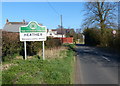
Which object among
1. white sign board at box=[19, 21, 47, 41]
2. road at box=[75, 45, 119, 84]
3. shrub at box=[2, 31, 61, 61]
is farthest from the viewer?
white sign board at box=[19, 21, 47, 41]

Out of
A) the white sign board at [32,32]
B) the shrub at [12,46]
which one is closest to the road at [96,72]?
the white sign board at [32,32]

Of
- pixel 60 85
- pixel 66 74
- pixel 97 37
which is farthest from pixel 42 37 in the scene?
pixel 97 37

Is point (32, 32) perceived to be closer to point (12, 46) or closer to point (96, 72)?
point (12, 46)

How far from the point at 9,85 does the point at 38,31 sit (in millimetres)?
6691

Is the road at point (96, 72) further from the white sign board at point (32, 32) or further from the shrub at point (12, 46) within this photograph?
the shrub at point (12, 46)

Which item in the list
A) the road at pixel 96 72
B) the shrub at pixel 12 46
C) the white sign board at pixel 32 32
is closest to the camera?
the road at pixel 96 72

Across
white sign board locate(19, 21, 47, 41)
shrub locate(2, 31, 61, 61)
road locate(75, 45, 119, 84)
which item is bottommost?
road locate(75, 45, 119, 84)

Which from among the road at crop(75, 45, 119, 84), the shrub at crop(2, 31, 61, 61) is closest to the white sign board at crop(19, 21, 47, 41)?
the shrub at crop(2, 31, 61, 61)

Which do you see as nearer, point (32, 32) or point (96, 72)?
point (96, 72)

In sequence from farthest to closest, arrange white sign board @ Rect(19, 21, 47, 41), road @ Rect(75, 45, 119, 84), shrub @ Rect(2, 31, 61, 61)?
1. white sign board @ Rect(19, 21, 47, 41)
2. shrub @ Rect(2, 31, 61, 61)
3. road @ Rect(75, 45, 119, 84)

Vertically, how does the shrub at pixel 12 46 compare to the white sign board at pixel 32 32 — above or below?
below

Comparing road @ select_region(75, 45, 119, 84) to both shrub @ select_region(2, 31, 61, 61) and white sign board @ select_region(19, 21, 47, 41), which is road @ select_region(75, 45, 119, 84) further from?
shrub @ select_region(2, 31, 61, 61)

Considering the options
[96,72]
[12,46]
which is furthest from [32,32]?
[96,72]

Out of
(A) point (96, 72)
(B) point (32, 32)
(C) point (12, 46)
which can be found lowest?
(A) point (96, 72)
